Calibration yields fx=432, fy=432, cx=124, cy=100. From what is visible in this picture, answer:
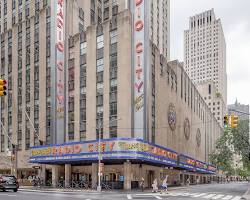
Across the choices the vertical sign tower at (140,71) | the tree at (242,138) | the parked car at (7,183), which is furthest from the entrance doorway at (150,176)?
the parked car at (7,183)

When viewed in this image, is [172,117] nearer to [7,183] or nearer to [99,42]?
[99,42]

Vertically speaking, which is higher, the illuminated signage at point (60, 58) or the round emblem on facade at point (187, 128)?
the illuminated signage at point (60, 58)

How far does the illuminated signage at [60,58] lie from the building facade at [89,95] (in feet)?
0.51

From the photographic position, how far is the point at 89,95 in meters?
62.3

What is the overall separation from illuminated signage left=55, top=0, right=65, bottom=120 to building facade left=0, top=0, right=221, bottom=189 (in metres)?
0.16

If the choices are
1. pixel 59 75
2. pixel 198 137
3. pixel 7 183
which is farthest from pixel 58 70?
pixel 198 137

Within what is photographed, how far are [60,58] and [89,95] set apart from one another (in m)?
9.14

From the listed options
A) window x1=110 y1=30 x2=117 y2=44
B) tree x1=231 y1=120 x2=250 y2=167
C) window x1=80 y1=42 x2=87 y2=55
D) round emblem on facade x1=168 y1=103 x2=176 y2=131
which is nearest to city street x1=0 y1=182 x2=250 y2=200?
tree x1=231 y1=120 x2=250 y2=167

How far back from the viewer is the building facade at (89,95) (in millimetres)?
57688

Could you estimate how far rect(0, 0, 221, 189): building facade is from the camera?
2271 inches

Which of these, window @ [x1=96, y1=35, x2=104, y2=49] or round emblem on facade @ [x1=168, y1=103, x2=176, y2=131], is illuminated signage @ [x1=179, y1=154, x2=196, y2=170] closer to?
round emblem on facade @ [x1=168, y1=103, x2=176, y2=131]

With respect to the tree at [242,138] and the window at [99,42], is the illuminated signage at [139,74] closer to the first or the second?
the window at [99,42]

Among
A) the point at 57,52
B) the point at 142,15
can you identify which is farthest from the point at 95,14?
the point at 142,15

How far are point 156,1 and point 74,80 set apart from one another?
50.4 meters
